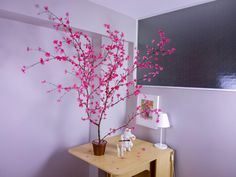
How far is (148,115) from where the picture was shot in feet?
7.35

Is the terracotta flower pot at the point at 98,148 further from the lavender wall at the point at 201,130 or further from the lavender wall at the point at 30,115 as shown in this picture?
the lavender wall at the point at 201,130

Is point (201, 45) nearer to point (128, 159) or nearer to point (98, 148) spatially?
point (128, 159)

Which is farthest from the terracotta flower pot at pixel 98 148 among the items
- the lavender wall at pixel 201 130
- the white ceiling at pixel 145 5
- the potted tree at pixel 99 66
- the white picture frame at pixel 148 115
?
the white ceiling at pixel 145 5

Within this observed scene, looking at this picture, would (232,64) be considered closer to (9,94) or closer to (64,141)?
(64,141)

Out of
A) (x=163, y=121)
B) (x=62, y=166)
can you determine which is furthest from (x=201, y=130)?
(x=62, y=166)

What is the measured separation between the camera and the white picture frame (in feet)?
7.06

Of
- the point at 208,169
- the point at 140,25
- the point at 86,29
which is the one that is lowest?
the point at 208,169

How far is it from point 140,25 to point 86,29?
2.72 feet

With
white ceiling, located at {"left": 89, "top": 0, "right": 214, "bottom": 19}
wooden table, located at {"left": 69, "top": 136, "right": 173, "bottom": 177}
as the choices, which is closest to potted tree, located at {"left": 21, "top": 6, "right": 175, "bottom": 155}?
wooden table, located at {"left": 69, "top": 136, "right": 173, "bottom": 177}

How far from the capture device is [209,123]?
5.91 feet

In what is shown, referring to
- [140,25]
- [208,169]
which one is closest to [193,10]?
[140,25]

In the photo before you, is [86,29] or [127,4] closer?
[86,29]

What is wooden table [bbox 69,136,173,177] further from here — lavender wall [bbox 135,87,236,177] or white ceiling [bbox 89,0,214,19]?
white ceiling [bbox 89,0,214,19]

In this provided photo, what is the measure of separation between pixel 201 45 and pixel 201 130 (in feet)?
2.76
